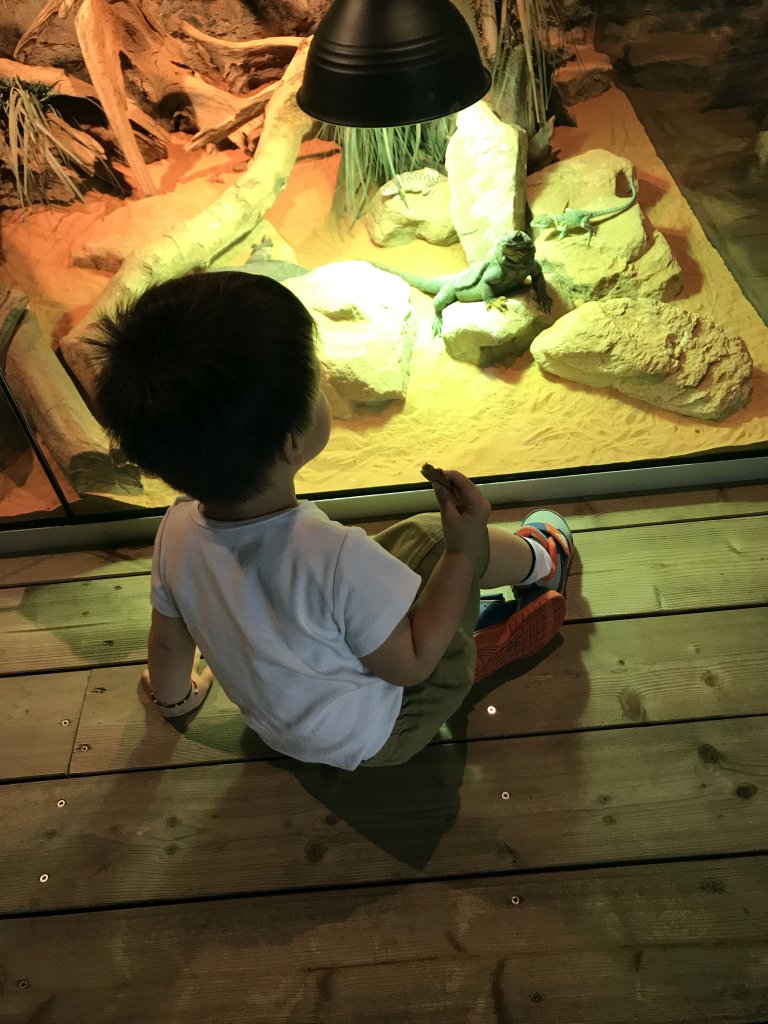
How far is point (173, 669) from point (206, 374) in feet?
2.65

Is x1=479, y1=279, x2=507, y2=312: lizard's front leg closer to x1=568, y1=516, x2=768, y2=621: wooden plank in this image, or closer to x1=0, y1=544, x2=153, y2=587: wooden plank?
x1=568, y1=516, x2=768, y2=621: wooden plank

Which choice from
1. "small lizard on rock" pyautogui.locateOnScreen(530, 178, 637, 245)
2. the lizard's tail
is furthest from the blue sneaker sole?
"small lizard on rock" pyautogui.locateOnScreen(530, 178, 637, 245)

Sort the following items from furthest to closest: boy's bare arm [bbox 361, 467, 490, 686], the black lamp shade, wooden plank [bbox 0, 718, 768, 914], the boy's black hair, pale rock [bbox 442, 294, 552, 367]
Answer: pale rock [bbox 442, 294, 552, 367], wooden plank [bbox 0, 718, 768, 914], boy's bare arm [bbox 361, 467, 490, 686], the black lamp shade, the boy's black hair

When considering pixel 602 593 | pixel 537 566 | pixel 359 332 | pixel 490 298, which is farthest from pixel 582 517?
pixel 359 332

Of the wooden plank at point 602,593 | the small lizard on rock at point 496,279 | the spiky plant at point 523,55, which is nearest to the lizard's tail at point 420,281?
the small lizard on rock at point 496,279

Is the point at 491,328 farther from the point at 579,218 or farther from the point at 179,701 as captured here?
the point at 179,701

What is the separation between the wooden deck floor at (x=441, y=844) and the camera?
1.29 meters

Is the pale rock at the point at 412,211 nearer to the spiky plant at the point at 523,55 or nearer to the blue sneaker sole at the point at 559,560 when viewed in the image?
the spiky plant at the point at 523,55

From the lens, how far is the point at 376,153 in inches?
91.4

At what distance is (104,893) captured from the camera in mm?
1448

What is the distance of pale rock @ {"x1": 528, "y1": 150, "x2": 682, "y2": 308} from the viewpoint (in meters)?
2.24

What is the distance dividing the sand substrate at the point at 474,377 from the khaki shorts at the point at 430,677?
663mm

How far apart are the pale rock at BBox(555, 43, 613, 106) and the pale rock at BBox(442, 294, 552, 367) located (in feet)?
1.83

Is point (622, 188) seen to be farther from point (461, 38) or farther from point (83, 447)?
point (83, 447)
